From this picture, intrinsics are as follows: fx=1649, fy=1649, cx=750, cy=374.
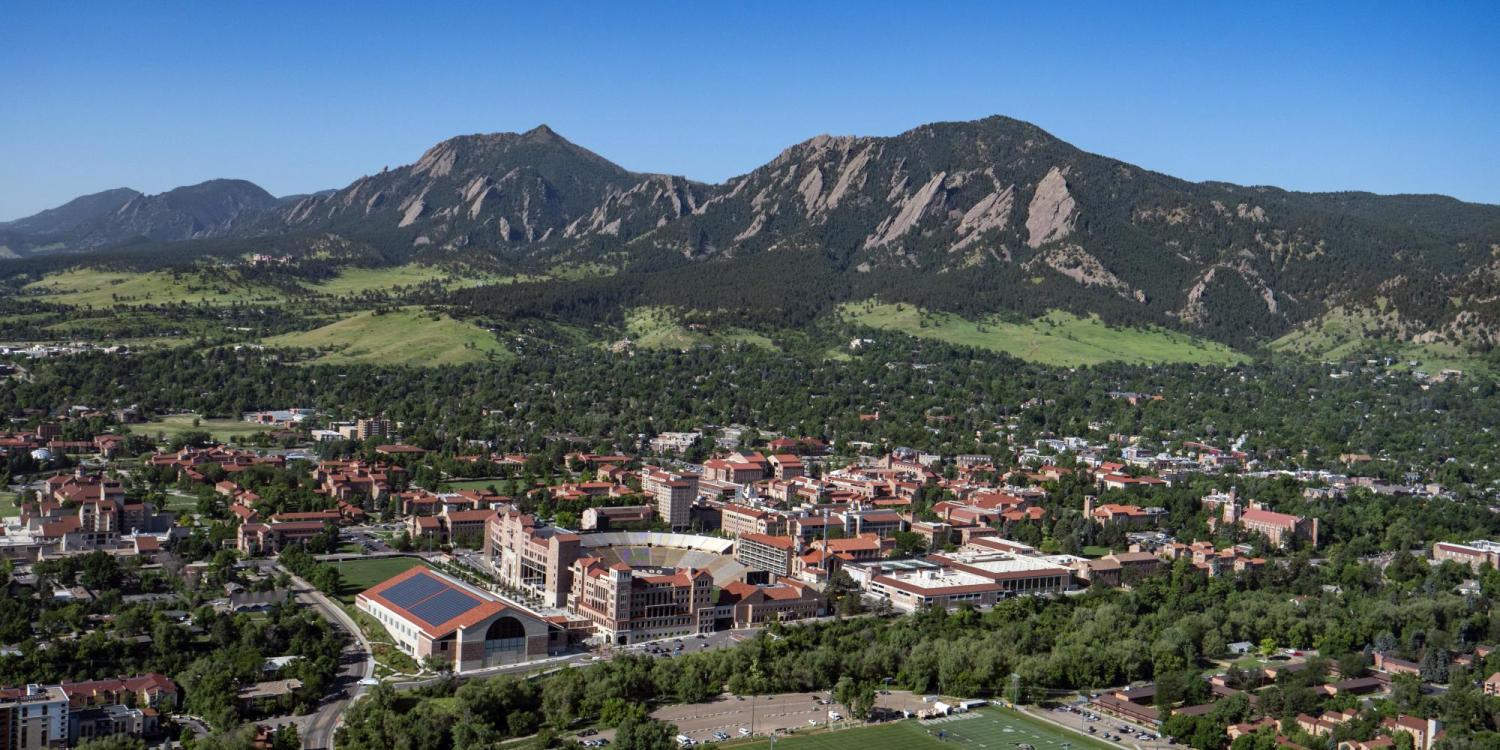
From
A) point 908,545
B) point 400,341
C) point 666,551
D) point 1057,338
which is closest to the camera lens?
point 666,551

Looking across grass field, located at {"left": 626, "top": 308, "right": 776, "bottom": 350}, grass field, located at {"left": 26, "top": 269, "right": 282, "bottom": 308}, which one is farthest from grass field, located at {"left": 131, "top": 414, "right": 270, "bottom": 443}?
grass field, located at {"left": 26, "top": 269, "right": 282, "bottom": 308}

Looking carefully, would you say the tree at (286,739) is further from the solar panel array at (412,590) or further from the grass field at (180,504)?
the grass field at (180,504)

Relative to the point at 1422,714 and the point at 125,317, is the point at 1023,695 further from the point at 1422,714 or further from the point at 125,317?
the point at 125,317

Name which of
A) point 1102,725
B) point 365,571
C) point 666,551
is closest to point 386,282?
point 365,571

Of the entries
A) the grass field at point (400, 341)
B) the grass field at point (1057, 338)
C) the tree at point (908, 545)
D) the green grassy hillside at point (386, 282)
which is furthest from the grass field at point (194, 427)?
the green grassy hillside at point (386, 282)

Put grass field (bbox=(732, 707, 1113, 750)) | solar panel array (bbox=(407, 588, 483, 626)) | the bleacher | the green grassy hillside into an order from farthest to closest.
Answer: the green grassy hillside
the bleacher
solar panel array (bbox=(407, 588, 483, 626))
grass field (bbox=(732, 707, 1113, 750))

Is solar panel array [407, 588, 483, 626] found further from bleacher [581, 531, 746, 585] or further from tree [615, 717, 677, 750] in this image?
tree [615, 717, 677, 750]

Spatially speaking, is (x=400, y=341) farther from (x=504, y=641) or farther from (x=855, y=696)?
(x=855, y=696)
